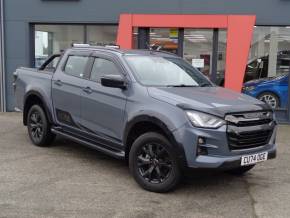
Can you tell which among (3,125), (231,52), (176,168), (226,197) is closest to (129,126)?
(176,168)

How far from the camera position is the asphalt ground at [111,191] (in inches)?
197

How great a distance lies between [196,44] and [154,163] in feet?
21.6

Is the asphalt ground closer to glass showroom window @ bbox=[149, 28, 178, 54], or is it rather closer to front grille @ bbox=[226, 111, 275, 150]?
front grille @ bbox=[226, 111, 275, 150]

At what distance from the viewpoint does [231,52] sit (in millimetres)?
11258

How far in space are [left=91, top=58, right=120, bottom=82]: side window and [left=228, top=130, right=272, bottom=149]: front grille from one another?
198cm

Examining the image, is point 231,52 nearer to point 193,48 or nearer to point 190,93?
point 193,48

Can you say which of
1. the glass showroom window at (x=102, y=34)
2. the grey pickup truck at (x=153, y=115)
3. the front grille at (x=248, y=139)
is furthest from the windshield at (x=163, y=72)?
the glass showroom window at (x=102, y=34)

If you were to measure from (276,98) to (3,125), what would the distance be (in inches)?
263

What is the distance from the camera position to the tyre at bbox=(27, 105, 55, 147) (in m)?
7.73

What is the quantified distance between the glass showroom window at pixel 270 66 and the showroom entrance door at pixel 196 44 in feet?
2.49

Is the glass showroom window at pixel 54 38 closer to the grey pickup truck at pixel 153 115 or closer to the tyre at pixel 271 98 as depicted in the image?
the grey pickup truck at pixel 153 115

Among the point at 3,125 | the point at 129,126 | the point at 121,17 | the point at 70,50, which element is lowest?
the point at 3,125

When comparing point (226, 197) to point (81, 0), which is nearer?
point (226, 197)

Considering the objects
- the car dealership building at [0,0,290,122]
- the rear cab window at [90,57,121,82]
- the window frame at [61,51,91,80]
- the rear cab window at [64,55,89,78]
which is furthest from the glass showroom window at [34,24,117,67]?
the rear cab window at [90,57,121,82]
